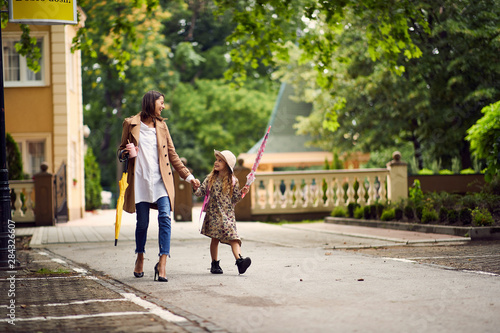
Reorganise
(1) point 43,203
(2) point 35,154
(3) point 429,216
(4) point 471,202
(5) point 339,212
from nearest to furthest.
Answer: (3) point 429,216 < (4) point 471,202 < (5) point 339,212 < (1) point 43,203 < (2) point 35,154

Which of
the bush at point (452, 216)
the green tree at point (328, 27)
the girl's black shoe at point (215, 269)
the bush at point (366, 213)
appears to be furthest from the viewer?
the bush at point (366, 213)

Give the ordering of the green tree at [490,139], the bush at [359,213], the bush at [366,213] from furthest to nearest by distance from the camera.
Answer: the bush at [359,213] < the bush at [366,213] < the green tree at [490,139]

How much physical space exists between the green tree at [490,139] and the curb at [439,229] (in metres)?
2.01

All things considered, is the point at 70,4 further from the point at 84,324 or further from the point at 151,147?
the point at 84,324

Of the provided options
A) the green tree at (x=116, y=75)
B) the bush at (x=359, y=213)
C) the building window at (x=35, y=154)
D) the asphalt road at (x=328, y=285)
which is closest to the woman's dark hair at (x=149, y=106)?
the asphalt road at (x=328, y=285)

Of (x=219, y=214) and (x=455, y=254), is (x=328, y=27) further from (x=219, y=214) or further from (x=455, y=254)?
(x=219, y=214)

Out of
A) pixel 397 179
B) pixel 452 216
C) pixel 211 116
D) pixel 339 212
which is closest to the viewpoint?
pixel 452 216

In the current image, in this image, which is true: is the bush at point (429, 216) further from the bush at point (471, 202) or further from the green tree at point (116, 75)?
the green tree at point (116, 75)

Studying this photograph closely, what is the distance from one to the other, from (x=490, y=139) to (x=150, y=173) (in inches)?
391

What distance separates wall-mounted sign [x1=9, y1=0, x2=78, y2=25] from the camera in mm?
10391

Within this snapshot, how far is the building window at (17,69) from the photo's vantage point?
23500 millimetres

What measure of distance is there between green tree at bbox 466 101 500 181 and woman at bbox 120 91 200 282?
29.8 ft

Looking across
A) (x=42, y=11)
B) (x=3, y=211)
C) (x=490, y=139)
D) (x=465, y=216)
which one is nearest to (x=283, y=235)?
(x=465, y=216)

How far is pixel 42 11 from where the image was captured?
10516mm
